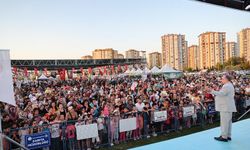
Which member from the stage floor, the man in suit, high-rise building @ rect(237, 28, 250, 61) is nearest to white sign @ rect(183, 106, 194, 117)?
the stage floor

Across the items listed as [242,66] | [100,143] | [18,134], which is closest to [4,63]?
[18,134]

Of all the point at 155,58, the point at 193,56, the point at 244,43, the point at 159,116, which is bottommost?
the point at 159,116

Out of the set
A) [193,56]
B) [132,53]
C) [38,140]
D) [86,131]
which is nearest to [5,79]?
[38,140]

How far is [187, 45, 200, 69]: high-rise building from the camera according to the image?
475ft

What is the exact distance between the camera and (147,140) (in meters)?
9.37

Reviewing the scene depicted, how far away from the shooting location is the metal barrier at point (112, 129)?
7.61 m

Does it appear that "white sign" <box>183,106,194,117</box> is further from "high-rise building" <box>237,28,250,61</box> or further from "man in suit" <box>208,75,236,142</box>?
"high-rise building" <box>237,28,250,61</box>

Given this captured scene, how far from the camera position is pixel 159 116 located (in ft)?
32.8

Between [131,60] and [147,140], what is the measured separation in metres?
69.4

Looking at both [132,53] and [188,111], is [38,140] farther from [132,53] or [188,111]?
[132,53]

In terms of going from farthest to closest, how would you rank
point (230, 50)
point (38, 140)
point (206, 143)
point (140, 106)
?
point (230, 50), point (140, 106), point (38, 140), point (206, 143)

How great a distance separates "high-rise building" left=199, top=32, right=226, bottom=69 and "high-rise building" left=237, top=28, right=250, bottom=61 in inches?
347

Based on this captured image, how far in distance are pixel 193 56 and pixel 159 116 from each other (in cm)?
14277

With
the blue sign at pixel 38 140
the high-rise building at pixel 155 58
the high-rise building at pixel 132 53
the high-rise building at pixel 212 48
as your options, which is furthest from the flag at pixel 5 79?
the high-rise building at pixel 132 53
